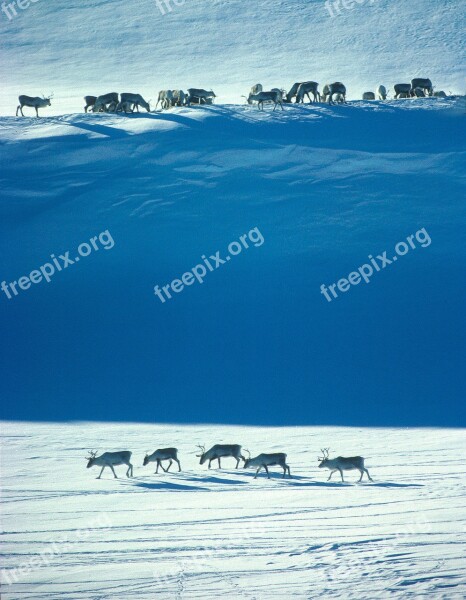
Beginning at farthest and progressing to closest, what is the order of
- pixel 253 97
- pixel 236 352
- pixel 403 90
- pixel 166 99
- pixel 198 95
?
pixel 403 90 < pixel 166 99 < pixel 198 95 < pixel 253 97 < pixel 236 352

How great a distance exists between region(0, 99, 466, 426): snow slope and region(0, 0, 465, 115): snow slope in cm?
1444

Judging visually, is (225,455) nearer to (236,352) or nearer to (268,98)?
(236,352)

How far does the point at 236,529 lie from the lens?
10.9m

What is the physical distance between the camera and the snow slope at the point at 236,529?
9.30 metres

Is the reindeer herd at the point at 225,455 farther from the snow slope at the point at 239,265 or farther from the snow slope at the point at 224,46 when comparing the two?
the snow slope at the point at 224,46

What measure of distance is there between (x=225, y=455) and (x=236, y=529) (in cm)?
393

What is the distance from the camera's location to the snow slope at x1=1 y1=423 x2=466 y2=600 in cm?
930

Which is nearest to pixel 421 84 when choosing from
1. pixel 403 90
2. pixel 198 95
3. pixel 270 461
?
pixel 403 90

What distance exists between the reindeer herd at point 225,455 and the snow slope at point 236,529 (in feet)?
0.55

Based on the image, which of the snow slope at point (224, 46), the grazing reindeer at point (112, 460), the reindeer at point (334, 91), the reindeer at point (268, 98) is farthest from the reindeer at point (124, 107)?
the grazing reindeer at point (112, 460)

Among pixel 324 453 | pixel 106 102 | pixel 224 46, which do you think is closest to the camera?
pixel 324 453

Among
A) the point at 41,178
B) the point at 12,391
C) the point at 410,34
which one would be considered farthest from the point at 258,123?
the point at 410,34

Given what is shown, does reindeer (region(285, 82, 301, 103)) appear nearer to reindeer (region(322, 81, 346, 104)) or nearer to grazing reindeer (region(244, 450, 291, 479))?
reindeer (region(322, 81, 346, 104))

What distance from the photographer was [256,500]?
12.3m
